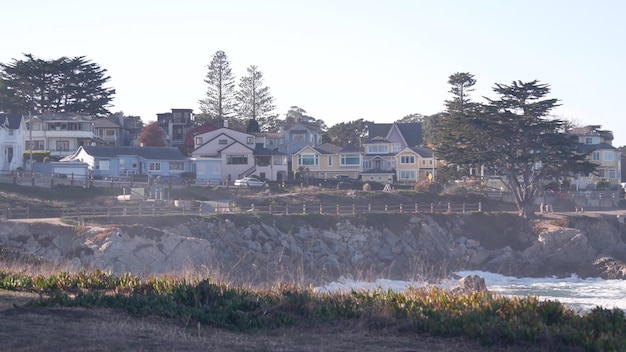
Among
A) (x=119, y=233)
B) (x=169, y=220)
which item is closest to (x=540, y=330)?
(x=119, y=233)

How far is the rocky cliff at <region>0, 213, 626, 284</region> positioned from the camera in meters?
39.2

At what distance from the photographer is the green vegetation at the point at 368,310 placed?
11359 millimetres

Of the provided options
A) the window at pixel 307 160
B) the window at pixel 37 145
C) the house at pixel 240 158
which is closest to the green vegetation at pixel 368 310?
the house at pixel 240 158

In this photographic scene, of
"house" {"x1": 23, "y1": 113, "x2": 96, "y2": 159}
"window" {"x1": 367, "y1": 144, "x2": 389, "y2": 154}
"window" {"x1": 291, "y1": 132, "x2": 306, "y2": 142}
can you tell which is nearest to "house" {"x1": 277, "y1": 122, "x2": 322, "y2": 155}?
"window" {"x1": 291, "y1": 132, "x2": 306, "y2": 142}

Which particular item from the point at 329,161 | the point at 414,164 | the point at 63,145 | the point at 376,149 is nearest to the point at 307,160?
the point at 329,161

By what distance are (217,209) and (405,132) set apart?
44095mm

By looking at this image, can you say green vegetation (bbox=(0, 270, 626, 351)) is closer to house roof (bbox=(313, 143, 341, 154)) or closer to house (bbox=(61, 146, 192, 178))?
house (bbox=(61, 146, 192, 178))

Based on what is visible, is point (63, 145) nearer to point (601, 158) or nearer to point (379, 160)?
point (379, 160)

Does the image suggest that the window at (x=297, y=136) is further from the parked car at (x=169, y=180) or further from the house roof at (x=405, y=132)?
the parked car at (x=169, y=180)

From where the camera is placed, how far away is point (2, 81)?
279 ft

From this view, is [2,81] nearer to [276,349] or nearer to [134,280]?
[134,280]

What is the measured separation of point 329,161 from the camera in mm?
Result: 83688

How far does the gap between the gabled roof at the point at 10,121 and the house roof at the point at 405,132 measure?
130ft

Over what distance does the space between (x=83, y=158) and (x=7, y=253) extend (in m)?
47.6
